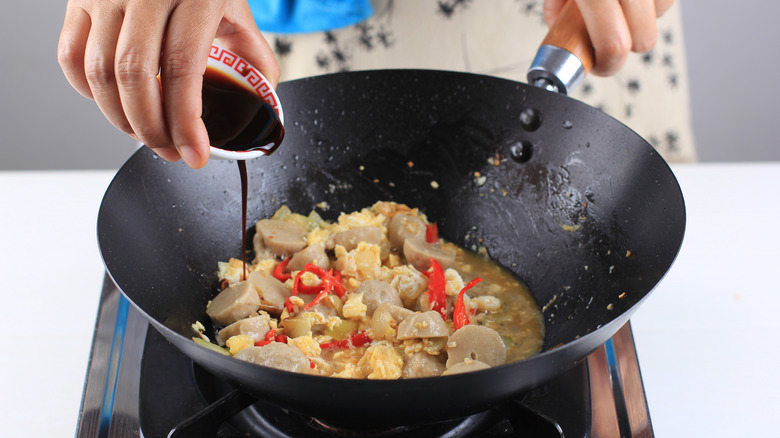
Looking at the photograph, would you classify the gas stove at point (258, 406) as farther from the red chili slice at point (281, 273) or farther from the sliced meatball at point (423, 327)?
the red chili slice at point (281, 273)

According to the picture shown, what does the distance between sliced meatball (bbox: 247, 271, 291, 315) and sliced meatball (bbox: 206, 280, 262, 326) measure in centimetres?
2

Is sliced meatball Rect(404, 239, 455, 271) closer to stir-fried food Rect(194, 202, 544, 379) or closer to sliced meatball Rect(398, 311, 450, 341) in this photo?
stir-fried food Rect(194, 202, 544, 379)

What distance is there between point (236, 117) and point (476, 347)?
2.17ft

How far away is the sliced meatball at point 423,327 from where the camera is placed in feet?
4.22

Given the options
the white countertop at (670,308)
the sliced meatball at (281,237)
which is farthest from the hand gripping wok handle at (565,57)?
the sliced meatball at (281,237)

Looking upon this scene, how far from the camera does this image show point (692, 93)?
3.33 m

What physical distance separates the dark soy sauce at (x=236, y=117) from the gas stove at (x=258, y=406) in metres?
0.42

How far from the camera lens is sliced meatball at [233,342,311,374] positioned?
1142 mm

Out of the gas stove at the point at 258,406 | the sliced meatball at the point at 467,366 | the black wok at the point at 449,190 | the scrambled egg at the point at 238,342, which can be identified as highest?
the black wok at the point at 449,190

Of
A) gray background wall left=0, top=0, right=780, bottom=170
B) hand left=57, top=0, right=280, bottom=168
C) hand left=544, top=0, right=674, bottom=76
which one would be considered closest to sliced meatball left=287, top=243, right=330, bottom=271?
hand left=57, top=0, right=280, bottom=168

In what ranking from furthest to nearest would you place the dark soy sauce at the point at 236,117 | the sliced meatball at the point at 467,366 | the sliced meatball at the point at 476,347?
the dark soy sauce at the point at 236,117, the sliced meatball at the point at 476,347, the sliced meatball at the point at 467,366

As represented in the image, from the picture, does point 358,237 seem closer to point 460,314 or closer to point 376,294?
point 376,294

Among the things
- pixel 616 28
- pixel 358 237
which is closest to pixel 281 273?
pixel 358 237

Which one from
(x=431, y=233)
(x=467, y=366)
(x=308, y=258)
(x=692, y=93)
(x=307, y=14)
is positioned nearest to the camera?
(x=467, y=366)
